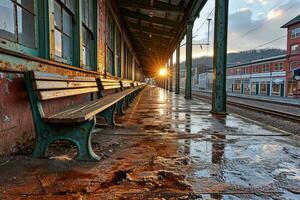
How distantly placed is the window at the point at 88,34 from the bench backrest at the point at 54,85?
84.2 inches

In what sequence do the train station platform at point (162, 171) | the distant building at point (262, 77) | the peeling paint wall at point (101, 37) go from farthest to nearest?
the distant building at point (262, 77)
the peeling paint wall at point (101, 37)
the train station platform at point (162, 171)

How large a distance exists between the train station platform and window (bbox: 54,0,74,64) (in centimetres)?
167

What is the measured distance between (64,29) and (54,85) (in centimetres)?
211

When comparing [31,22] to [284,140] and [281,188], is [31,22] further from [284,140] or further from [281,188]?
[284,140]

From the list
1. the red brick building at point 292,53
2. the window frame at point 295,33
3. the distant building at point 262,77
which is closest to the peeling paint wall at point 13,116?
the red brick building at point 292,53

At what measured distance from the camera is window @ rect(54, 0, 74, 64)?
3.72 metres

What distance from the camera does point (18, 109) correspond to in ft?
7.88

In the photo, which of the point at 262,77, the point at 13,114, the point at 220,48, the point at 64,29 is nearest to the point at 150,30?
the point at 220,48

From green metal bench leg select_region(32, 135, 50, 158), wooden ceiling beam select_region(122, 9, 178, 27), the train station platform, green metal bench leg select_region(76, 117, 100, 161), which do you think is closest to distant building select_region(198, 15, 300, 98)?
wooden ceiling beam select_region(122, 9, 178, 27)

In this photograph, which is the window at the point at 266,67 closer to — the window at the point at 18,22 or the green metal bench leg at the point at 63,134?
the window at the point at 18,22

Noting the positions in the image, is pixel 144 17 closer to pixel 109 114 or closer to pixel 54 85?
pixel 109 114

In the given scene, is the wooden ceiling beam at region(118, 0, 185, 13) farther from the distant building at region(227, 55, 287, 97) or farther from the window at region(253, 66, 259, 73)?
the window at region(253, 66, 259, 73)

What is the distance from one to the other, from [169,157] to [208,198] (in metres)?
0.86

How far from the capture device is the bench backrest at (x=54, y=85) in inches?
79.9
